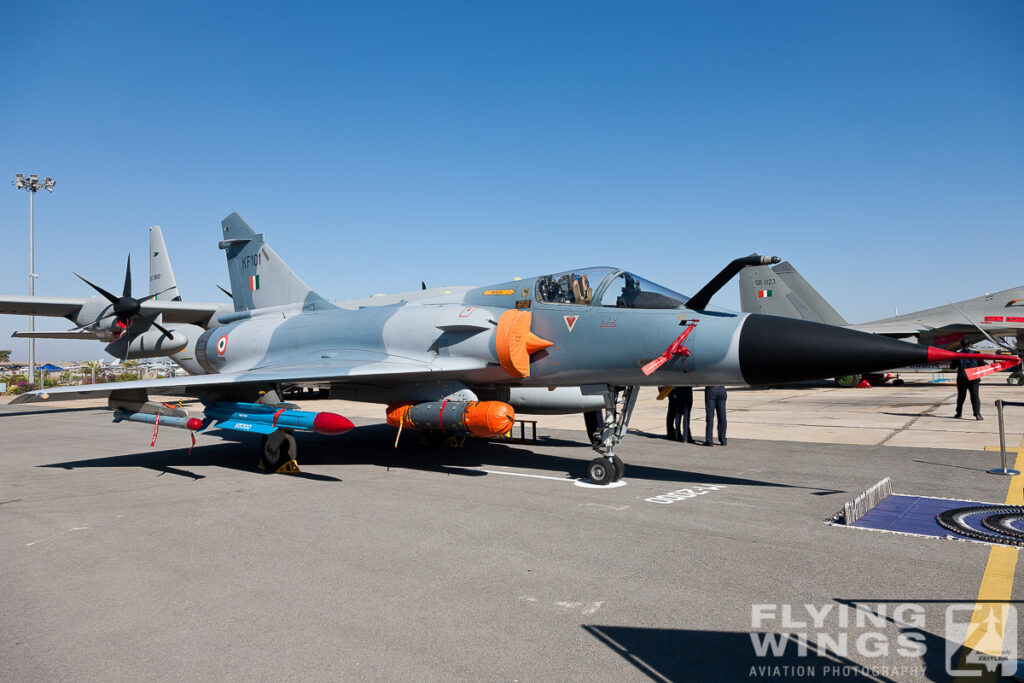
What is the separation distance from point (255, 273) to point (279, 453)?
6.01 meters

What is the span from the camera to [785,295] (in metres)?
25.9

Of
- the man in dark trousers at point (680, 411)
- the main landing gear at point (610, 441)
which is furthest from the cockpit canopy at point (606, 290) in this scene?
the man in dark trousers at point (680, 411)

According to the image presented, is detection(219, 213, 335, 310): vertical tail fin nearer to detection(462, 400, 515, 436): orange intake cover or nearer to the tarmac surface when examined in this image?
the tarmac surface

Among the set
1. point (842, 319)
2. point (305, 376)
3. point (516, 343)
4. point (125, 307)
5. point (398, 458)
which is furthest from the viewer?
point (842, 319)

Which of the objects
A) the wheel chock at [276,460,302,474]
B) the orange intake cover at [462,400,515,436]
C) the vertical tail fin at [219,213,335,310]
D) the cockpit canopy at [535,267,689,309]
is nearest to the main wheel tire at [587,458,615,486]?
the orange intake cover at [462,400,515,436]

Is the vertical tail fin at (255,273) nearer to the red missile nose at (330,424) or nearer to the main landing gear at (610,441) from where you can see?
the red missile nose at (330,424)

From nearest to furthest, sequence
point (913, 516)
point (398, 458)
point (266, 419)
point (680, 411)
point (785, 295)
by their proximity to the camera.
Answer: point (913, 516) → point (266, 419) → point (398, 458) → point (680, 411) → point (785, 295)

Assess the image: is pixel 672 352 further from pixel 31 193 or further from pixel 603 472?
pixel 31 193

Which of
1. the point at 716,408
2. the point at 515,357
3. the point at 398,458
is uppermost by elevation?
the point at 515,357

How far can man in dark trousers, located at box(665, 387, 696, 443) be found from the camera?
12.3m

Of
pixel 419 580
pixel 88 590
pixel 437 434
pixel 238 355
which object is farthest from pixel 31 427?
pixel 419 580

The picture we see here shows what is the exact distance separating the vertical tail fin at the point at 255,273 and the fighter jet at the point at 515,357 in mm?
2208

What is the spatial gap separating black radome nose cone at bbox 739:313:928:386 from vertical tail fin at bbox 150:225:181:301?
64.4ft

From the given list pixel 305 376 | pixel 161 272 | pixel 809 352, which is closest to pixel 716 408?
pixel 809 352
